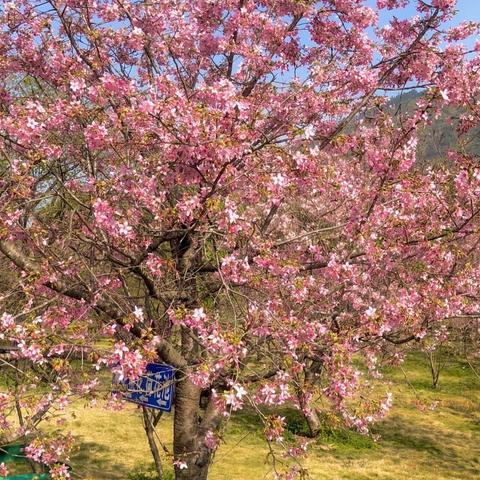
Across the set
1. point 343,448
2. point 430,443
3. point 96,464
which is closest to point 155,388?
point 96,464

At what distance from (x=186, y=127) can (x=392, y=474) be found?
11.0 m

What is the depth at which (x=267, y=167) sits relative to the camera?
18.2ft

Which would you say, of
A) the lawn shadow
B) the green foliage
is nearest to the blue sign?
the green foliage

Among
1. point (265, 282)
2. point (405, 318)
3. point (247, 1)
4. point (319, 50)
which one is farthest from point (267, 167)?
point (319, 50)

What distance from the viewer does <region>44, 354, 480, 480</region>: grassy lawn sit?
41.8 feet

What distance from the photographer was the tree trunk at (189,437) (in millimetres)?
6543

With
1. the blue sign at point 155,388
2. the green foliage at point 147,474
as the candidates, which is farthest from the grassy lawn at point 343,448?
the blue sign at point 155,388

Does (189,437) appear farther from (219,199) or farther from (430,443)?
(430,443)

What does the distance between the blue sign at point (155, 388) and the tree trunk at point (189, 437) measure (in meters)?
1.13

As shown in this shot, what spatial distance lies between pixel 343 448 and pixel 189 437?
9.35 meters

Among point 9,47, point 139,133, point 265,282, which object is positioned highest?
point 9,47

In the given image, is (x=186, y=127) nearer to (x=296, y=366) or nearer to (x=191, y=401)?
(x=296, y=366)

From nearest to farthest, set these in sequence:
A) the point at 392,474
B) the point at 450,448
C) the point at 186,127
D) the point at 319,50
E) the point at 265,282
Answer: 1. the point at 186,127
2. the point at 265,282
3. the point at 319,50
4. the point at 392,474
5. the point at 450,448

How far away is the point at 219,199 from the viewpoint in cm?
504
